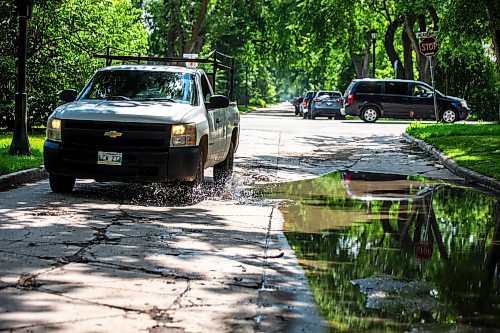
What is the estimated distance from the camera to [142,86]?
11.7 m

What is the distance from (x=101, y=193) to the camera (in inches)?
436

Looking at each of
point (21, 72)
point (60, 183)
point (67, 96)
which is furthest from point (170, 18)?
point (60, 183)

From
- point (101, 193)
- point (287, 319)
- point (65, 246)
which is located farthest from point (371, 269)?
point (101, 193)

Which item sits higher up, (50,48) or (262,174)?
(50,48)

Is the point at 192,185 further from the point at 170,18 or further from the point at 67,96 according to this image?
the point at 170,18

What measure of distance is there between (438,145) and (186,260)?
13669 millimetres

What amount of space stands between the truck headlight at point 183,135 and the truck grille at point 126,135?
75mm

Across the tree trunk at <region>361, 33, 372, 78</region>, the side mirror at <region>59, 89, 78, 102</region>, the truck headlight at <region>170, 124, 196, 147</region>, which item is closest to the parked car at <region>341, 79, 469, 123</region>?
the tree trunk at <region>361, 33, 372, 78</region>

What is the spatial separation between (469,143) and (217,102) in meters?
9.66

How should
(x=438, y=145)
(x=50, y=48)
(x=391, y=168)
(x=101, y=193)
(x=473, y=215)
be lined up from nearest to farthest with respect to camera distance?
1. (x=473, y=215)
2. (x=101, y=193)
3. (x=391, y=168)
4. (x=438, y=145)
5. (x=50, y=48)

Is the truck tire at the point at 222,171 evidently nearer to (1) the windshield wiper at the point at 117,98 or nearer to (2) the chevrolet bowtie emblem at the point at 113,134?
(1) the windshield wiper at the point at 117,98

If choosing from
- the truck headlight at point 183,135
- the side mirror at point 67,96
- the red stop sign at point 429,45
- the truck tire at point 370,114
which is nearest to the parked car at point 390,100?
the truck tire at point 370,114

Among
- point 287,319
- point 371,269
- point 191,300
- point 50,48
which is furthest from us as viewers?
point 50,48

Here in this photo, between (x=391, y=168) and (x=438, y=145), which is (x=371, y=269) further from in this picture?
(x=438, y=145)
